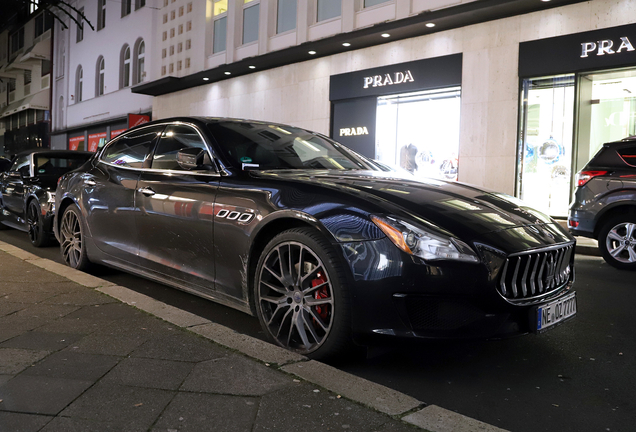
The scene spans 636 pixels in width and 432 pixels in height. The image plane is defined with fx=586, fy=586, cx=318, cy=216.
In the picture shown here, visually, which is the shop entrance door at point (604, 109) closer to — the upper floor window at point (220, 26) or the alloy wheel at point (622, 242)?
the alloy wheel at point (622, 242)

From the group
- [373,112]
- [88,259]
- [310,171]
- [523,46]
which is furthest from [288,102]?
[310,171]

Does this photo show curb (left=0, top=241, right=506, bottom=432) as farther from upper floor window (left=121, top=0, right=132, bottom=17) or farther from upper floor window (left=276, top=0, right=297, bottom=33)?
upper floor window (left=121, top=0, right=132, bottom=17)

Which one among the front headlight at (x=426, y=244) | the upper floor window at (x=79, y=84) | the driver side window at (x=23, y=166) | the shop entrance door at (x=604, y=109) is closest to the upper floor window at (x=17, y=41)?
the upper floor window at (x=79, y=84)

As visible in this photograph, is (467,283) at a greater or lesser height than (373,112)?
lesser

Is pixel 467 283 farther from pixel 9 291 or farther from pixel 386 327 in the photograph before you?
pixel 9 291

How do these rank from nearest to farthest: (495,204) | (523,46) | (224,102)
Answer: (495,204)
(523,46)
(224,102)

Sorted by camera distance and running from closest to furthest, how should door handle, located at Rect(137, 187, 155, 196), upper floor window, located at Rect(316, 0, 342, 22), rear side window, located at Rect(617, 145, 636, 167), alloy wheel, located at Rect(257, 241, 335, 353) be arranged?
alloy wheel, located at Rect(257, 241, 335, 353), door handle, located at Rect(137, 187, 155, 196), rear side window, located at Rect(617, 145, 636, 167), upper floor window, located at Rect(316, 0, 342, 22)

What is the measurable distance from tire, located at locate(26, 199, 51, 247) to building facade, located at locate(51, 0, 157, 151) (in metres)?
15.6

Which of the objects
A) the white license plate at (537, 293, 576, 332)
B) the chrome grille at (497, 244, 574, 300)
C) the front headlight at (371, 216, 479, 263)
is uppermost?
the front headlight at (371, 216, 479, 263)

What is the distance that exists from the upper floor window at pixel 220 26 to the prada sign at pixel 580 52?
11.1m

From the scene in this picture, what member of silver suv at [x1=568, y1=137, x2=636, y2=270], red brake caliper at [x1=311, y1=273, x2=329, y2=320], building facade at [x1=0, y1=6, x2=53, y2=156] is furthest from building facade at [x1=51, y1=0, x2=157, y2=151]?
red brake caliper at [x1=311, y1=273, x2=329, y2=320]

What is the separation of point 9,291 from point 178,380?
2.63m

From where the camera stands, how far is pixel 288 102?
17.2 metres

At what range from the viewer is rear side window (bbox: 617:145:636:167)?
720 centimetres
